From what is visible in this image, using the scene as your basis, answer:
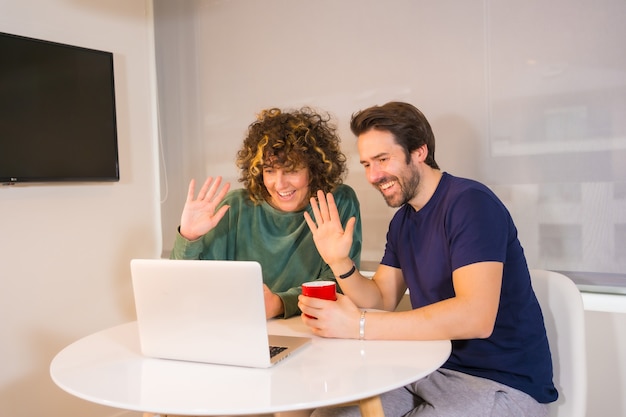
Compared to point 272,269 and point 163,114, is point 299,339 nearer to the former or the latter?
point 272,269

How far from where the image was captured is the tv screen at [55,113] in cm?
238

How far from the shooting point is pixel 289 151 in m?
1.99

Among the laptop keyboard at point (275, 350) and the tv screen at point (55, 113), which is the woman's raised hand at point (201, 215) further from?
the tv screen at point (55, 113)

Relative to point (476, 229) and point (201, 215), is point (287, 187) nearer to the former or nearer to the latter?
point (201, 215)

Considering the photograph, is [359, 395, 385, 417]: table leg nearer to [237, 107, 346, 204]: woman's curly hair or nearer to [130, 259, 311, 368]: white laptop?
[130, 259, 311, 368]: white laptop

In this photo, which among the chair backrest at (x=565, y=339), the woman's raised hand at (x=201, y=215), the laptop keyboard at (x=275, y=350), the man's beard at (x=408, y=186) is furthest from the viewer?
the woman's raised hand at (x=201, y=215)

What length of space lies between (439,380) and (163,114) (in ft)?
7.23

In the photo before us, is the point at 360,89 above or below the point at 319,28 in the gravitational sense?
below

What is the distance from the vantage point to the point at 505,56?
2.09 meters

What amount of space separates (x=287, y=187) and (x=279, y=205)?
0.31ft

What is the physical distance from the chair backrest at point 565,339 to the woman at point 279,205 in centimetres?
63

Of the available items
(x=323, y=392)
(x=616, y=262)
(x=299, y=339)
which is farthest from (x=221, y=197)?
(x=616, y=262)

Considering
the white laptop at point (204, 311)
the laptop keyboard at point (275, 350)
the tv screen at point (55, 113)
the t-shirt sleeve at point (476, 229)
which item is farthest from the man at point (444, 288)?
the tv screen at point (55, 113)

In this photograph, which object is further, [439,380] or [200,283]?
[439,380]
